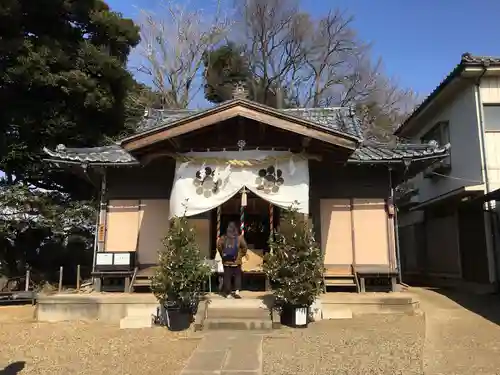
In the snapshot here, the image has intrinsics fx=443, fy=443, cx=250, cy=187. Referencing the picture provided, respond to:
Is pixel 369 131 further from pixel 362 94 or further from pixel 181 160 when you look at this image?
pixel 181 160

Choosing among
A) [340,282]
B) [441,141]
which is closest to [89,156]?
[340,282]

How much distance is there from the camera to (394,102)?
3114 centimetres

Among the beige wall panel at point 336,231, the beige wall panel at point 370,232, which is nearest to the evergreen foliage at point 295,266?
the beige wall panel at point 336,231

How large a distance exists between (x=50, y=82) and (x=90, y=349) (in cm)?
1060

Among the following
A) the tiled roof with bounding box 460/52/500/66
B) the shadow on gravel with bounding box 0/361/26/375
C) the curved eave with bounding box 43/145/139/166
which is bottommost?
the shadow on gravel with bounding box 0/361/26/375

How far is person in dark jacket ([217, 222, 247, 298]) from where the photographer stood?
973cm

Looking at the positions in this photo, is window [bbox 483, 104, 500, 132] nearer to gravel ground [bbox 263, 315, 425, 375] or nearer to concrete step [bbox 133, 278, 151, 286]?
gravel ground [bbox 263, 315, 425, 375]

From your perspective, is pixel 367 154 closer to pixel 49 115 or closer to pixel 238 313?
pixel 238 313

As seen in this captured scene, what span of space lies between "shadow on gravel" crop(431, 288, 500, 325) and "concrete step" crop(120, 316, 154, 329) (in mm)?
6966

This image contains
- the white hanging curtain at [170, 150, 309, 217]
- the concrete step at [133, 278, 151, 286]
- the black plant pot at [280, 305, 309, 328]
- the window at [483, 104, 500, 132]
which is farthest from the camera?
the window at [483, 104, 500, 132]

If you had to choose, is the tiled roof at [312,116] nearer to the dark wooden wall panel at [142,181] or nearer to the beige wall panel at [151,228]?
the dark wooden wall panel at [142,181]

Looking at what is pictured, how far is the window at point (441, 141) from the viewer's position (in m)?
15.0

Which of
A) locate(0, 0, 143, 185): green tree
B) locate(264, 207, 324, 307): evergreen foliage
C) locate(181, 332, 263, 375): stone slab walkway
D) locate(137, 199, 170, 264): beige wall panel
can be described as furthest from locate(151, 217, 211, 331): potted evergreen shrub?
locate(0, 0, 143, 185): green tree

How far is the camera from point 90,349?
7.36m
